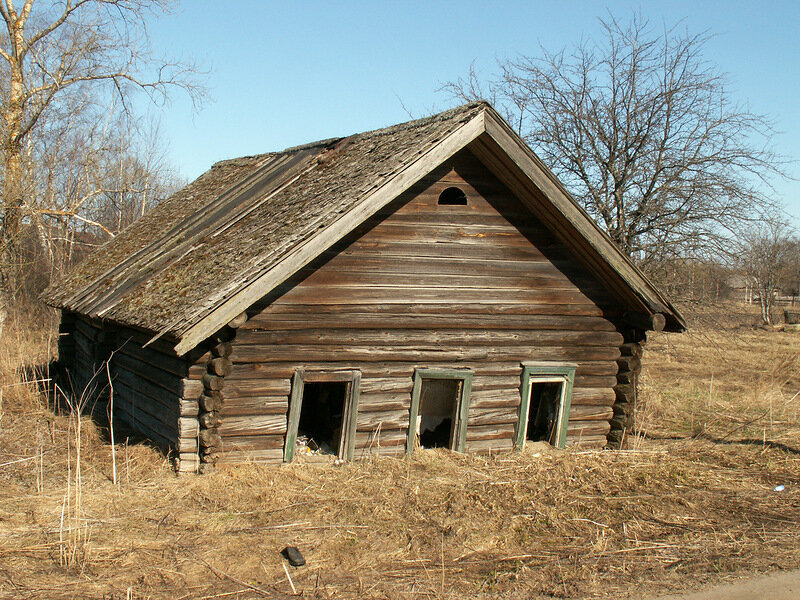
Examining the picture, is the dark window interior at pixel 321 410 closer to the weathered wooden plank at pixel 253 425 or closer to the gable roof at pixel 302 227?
the weathered wooden plank at pixel 253 425

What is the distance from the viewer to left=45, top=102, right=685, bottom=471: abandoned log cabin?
8.70 m

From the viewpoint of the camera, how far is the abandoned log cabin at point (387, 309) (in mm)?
8703

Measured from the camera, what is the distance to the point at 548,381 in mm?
10688

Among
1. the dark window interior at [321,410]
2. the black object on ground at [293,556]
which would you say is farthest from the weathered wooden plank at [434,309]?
the black object on ground at [293,556]

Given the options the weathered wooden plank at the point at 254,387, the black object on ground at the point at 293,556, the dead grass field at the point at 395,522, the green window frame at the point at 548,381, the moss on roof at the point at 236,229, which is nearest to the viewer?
the dead grass field at the point at 395,522

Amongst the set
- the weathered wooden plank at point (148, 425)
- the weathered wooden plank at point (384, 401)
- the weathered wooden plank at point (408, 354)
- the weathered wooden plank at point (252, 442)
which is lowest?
the weathered wooden plank at point (148, 425)

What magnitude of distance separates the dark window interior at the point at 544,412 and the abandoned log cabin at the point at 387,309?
53mm

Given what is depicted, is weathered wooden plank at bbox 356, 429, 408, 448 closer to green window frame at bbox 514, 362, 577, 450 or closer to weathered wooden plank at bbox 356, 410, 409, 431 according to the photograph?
weathered wooden plank at bbox 356, 410, 409, 431

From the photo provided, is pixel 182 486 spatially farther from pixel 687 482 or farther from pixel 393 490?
pixel 687 482

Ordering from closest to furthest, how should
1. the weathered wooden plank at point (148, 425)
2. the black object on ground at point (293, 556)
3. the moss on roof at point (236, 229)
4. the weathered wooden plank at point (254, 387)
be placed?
the black object on ground at point (293, 556) → the moss on roof at point (236, 229) → the weathered wooden plank at point (254, 387) → the weathered wooden plank at point (148, 425)

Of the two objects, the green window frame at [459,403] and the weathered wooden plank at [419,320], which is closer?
the weathered wooden plank at [419,320]

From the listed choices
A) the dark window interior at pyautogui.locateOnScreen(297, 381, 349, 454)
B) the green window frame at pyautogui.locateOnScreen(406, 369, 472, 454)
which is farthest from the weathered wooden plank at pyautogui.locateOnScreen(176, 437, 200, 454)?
the dark window interior at pyautogui.locateOnScreen(297, 381, 349, 454)

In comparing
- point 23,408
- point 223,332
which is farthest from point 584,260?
point 23,408

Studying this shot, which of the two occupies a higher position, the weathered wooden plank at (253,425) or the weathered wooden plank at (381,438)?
the weathered wooden plank at (253,425)
